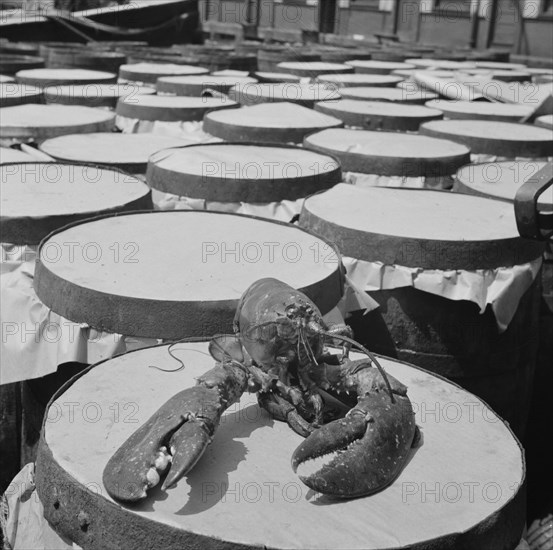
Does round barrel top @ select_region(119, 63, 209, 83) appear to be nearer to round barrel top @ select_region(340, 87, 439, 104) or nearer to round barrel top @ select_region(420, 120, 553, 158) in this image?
round barrel top @ select_region(340, 87, 439, 104)

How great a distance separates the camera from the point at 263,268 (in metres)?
3.48

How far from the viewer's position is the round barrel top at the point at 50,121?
19.5 ft

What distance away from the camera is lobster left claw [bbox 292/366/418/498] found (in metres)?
2.06

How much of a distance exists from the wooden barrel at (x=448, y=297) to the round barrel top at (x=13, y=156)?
2304 millimetres

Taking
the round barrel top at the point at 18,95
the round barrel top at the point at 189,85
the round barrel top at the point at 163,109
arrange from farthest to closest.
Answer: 1. the round barrel top at the point at 189,85
2. the round barrel top at the point at 18,95
3. the round barrel top at the point at 163,109

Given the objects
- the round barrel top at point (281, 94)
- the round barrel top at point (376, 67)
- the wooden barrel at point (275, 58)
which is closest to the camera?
the round barrel top at point (281, 94)

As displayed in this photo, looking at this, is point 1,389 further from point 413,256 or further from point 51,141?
point 51,141

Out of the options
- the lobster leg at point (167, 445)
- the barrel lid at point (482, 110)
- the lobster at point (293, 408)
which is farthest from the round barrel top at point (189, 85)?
the lobster leg at point (167, 445)

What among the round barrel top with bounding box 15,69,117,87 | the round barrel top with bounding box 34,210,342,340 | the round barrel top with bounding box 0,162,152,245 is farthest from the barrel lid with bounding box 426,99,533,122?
the round barrel top with bounding box 34,210,342,340

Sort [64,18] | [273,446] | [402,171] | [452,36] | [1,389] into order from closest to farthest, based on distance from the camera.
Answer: [273,446] < [1,389] < [402,171] < [64,18] < [452,36]

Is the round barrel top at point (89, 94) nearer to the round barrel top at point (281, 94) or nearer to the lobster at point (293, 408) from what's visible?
the round barrel top at point (281, 94)

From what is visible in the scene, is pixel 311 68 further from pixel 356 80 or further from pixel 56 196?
pixel 56 196

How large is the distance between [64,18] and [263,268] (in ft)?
44.3

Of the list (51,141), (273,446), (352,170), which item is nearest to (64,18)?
(51,141)
